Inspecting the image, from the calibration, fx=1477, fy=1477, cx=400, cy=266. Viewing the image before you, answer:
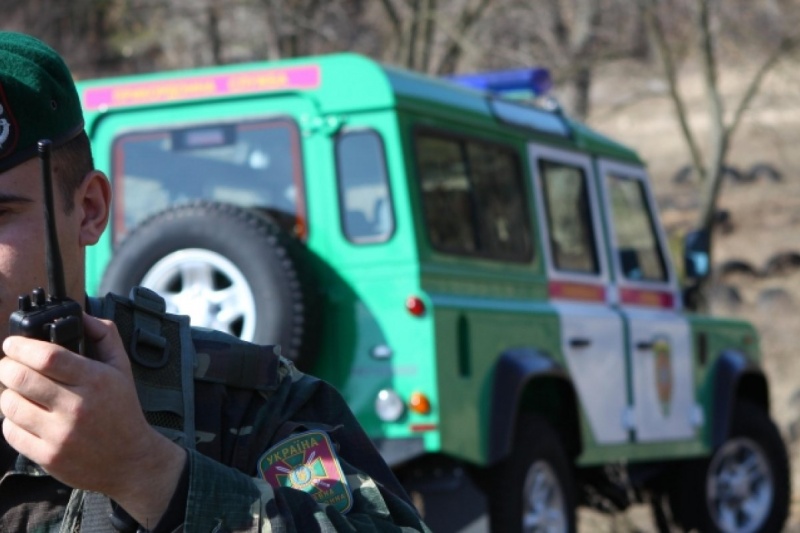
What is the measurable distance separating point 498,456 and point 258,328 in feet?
3.54

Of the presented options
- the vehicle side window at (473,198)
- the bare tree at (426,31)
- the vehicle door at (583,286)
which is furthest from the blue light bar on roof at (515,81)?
the bare tree at (426,31)

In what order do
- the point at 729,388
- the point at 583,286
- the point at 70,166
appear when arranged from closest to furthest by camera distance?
the point at 70,166 < the point at 583,286 < the point at 729,388

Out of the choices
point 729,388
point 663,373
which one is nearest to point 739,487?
point 729,388

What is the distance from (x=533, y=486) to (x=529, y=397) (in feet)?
1.44

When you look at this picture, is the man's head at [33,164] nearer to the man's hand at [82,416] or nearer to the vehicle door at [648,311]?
the man's hand at [82,416]

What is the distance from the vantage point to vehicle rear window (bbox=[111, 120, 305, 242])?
5.54 metres

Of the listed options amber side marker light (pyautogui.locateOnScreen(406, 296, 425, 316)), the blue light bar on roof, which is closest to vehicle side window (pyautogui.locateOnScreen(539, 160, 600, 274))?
the blue light bar on roof

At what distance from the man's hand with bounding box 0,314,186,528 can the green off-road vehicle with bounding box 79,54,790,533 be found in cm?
365

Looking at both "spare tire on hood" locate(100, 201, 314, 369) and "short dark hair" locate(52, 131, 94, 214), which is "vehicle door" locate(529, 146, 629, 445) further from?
A: "short dark hair" locate(52, 131, 94, 214)

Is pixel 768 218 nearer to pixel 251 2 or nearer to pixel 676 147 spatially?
pixel 676 147

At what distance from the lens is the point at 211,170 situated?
5656 millimetres

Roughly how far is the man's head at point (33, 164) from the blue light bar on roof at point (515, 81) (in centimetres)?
546

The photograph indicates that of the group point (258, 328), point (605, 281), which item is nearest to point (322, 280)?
point (258, 328)

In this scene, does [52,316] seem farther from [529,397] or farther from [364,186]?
[529,397]
